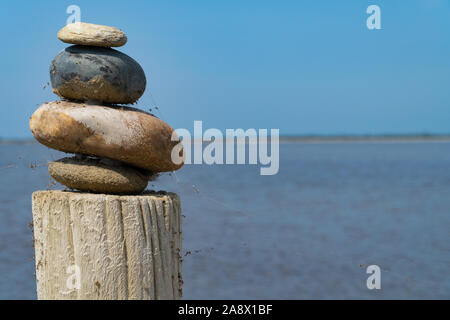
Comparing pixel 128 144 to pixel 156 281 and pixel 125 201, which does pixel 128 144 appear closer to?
pixel 125 201

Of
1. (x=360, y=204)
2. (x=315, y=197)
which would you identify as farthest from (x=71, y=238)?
(x=315, y=197)

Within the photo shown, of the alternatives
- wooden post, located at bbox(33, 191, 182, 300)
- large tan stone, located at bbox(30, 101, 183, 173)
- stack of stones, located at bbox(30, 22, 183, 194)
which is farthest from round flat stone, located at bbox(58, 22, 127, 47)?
wooden post, located at bbox(33, 191, 182, 300)

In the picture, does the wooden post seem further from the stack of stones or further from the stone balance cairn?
the stack of stones

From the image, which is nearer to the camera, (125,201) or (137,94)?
(125,201)

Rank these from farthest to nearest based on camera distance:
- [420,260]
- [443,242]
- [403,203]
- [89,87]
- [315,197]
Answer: [315,197] < [403,203] < [443,242] < [420,260] < [89,87]

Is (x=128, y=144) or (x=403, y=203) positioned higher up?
(x=128, y=144)

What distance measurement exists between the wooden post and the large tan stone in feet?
0.91

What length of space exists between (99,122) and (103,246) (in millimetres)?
691

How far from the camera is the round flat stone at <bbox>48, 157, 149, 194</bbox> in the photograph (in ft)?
11.0

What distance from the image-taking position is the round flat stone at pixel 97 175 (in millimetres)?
3346
